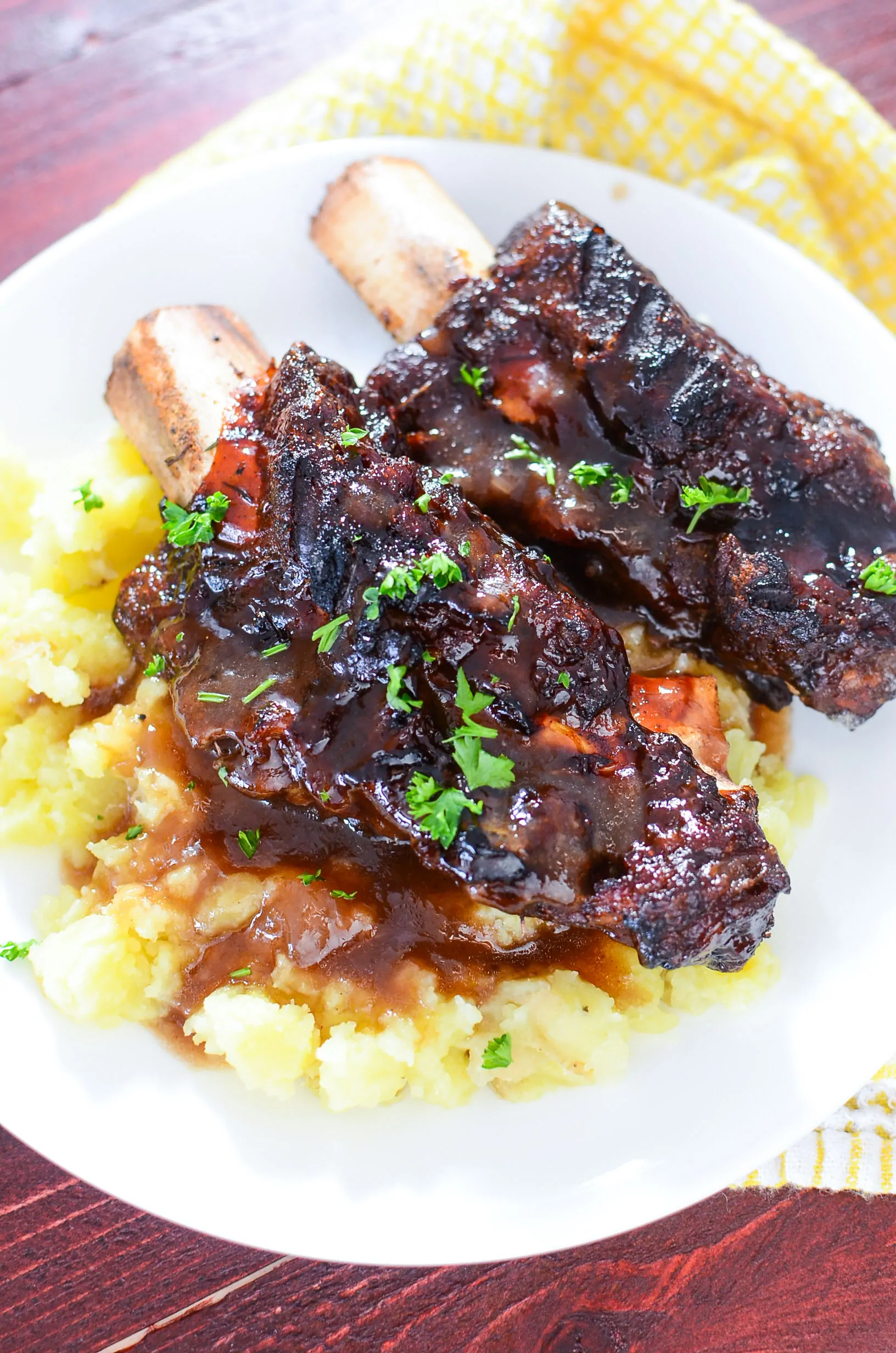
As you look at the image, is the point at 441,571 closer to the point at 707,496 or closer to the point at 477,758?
the point at 477,758

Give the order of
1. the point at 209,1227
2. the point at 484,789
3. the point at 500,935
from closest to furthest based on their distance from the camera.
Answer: the point at 484,789, the point at 209,1227, the point at 500,935

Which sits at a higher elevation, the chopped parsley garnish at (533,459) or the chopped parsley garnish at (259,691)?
the chopped parsley garnish at (533,459)

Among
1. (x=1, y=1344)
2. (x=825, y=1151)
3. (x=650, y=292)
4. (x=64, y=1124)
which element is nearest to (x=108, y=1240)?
(x=1, y=1344)

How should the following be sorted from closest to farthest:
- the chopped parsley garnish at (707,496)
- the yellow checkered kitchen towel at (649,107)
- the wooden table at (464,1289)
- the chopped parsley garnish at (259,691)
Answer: the chopped parsley garnish at (259,691) < the chopped parsley garnish at (707,496) < the wooden table at (464,1289) < the yellow checkered kitchen towel at (649,107)

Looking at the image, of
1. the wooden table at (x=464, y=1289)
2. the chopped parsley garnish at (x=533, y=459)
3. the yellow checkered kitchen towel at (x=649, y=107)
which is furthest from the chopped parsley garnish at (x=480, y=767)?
the yellow checkered kitchen towel at (x=649, y=107)

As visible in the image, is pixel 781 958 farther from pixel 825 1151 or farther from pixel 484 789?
pixel 484 789

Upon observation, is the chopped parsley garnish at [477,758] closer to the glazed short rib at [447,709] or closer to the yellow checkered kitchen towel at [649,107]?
the glazed short rib at [447,709]

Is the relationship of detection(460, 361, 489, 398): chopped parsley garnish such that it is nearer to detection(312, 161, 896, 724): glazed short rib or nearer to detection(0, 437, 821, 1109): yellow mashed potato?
→ detection(312, 161, 896, 724): glazed short rib
